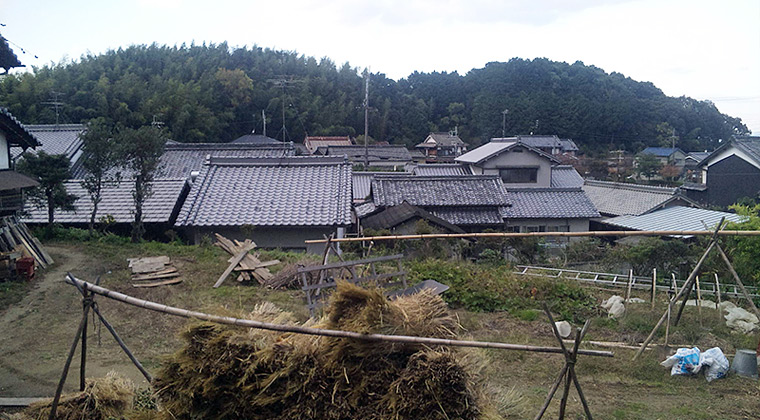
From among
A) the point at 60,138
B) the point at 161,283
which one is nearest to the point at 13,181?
the point at 161,283

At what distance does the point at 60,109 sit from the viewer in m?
29.0

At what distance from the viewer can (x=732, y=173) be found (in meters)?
22.3

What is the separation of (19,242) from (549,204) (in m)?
17.5

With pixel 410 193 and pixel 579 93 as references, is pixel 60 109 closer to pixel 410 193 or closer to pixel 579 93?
pixel 410 193

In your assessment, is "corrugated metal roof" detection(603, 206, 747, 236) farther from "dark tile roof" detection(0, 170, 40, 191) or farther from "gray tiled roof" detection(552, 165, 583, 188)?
"dark tile roof" detection(0, 170, 40, 191)

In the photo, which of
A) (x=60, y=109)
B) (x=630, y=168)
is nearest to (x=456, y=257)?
(x=60, y=109)

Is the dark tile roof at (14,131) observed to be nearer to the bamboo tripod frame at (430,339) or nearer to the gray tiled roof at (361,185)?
the bamboo tripod frame at (430,339)

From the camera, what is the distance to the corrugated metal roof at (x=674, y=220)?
15359 mm

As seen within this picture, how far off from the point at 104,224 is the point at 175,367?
415 inches

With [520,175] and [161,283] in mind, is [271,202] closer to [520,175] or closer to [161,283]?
[161,283]

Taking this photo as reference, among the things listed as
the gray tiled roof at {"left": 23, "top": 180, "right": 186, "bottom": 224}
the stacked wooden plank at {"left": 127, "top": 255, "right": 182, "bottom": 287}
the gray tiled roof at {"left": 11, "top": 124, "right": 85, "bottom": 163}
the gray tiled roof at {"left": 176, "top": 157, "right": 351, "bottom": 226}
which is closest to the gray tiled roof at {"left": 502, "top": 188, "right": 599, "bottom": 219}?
the gray tiled roof at {"left": 176, "top": 157, "right": 351, "bottom": 226}

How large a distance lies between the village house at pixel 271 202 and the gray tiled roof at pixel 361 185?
10185 mm

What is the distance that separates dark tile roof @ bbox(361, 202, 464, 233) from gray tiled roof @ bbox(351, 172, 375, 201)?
8722mm

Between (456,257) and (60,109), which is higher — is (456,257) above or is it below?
below
